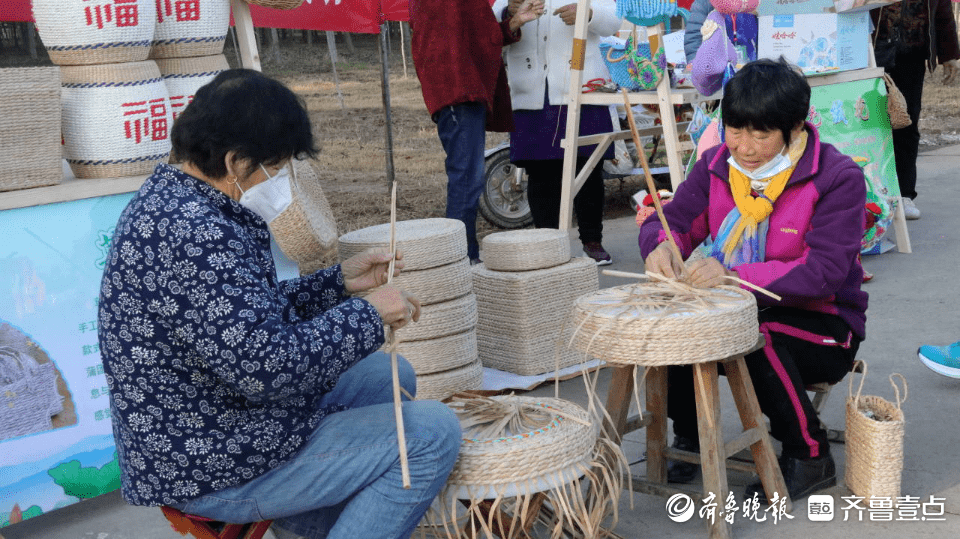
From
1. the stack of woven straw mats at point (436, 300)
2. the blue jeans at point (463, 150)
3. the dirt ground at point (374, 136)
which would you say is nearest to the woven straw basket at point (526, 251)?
the stack of woven straw mats at point (436, 300)

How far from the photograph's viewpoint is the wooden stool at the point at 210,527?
197 cm

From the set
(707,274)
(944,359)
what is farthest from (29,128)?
(944,359)

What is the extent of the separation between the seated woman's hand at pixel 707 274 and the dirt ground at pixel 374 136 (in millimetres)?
1006

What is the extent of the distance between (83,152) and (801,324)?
2044 mm

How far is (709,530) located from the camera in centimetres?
238

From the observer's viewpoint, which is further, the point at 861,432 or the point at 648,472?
the point at 648,472

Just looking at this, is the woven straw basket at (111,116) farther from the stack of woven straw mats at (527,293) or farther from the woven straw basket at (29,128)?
the stack of woven straw mats at (527,293)

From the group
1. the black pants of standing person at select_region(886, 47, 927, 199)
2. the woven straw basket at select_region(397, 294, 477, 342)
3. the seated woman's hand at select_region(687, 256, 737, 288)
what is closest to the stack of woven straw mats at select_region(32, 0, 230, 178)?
the woven straw basket at select_region(397, 294, 477, 342)

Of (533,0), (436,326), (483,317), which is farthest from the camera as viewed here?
(533,0)

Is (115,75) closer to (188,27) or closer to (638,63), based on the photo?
(188,27)

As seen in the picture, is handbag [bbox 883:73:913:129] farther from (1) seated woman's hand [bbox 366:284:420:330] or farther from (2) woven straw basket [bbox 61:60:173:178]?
(1) seated woman's hand [bbox 366:284:420:330]

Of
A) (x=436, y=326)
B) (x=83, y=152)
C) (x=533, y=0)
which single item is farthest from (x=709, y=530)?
(x=533, y=0)

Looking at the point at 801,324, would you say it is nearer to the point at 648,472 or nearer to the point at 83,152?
the point at 648,472

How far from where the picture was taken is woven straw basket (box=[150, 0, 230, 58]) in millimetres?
2928
